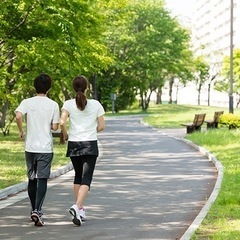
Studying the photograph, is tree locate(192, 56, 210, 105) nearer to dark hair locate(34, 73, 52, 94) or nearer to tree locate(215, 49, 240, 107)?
tree locate(215, 49, 240, 107)

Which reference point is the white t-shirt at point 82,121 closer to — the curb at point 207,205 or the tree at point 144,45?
the curb at point 207,205

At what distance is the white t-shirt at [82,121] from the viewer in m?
8.08

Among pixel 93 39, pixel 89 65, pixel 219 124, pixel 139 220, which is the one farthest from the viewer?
pixel 219 124

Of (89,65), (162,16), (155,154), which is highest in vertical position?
(162,16)

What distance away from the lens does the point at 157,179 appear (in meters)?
13.4

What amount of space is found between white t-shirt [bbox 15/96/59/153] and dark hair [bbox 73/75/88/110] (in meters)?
0.28

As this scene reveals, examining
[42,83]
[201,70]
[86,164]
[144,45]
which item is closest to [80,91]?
[42,83]

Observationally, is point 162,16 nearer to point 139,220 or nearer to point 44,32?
point 44,32

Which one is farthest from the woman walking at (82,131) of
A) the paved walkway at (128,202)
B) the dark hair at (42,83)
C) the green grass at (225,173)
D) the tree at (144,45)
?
the tree at (144,45)

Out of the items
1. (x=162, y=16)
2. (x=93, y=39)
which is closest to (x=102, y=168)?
(x=93, y=39)

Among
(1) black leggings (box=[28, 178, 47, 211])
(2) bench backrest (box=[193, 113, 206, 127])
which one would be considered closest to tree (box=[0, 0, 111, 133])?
(2) bench backrest (box=[193, 113, 206, 127])

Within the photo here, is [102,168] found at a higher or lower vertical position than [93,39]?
lower

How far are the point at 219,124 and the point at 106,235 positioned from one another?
920 inches

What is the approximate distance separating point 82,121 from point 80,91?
0.37 m
